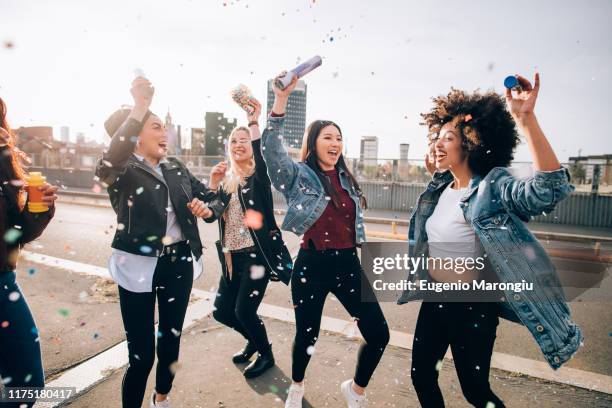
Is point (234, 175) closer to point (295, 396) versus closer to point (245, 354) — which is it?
point (245, 354)

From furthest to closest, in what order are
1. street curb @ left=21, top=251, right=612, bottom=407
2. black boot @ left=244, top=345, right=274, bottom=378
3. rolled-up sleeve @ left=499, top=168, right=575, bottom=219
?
black boot @ left=244, top=345, right=274, bottom=378 < street curb @ left=21, top=251, right=612, bottom=407 < rolled-up sleeve @ left=499, top=168, right=575, bottom=219

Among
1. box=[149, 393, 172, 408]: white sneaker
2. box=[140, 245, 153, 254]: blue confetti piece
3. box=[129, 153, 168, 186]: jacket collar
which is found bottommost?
box=[149, 393, 172, 408]: white sneaker

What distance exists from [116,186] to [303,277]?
1.46 metres

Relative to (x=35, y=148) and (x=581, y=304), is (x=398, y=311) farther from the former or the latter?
(x=35, y=148)

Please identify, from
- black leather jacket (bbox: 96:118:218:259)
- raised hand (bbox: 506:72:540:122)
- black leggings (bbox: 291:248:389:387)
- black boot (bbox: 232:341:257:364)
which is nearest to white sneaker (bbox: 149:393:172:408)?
black boot (bbox: 232:341:257:364)

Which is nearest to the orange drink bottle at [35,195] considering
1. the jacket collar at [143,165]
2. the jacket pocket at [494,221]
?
the jacket collar at [143,165]

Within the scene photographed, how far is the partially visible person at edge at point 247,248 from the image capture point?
10.4ft

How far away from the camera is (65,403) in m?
2.76

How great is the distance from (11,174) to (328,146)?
205 centimetres

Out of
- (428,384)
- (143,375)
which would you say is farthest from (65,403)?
(428,384)

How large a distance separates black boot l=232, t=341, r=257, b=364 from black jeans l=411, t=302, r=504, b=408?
1658mm

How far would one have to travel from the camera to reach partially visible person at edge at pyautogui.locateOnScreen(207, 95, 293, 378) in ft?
10.4

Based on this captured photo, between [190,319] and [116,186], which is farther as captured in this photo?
[190,319]

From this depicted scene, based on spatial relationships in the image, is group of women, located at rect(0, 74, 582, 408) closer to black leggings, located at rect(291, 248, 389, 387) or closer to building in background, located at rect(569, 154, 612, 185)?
black leggings, located at rect(291, 248, 389, 387)
